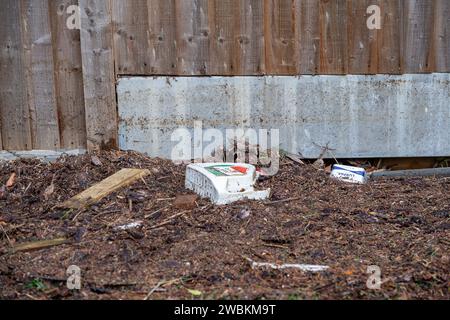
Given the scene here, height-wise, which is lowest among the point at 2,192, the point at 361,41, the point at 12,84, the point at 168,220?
→ the point at 168,220

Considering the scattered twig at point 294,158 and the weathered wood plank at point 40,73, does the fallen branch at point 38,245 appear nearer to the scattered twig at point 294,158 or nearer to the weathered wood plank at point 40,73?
the weathered wood plank at point 40,73

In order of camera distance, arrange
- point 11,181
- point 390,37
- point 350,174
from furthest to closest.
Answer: point 390,37
point 350,174
point 11,181

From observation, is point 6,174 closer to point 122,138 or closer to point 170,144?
point 122,138

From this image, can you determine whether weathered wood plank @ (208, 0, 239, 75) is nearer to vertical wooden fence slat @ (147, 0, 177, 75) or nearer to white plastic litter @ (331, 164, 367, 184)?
vertical wooden fence slat @ (147, 0, 177, 75)

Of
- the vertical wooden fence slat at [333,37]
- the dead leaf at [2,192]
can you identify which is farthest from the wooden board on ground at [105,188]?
the vertical wooden fence slat at [333,37]

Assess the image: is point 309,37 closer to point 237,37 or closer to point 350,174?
point 237,37

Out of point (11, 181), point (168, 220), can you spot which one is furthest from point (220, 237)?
point (11, 181)

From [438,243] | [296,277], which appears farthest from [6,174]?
[438,243]

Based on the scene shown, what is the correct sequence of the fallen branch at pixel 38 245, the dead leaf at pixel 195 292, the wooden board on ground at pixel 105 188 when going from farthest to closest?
1. the wooden board on ground at pixel 105 188
2. the fallen branch at pixel 38 245
3. the dead leaf at pixel 195 292

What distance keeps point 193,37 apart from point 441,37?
79.0 inches

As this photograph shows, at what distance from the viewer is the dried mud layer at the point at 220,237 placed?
264 cm

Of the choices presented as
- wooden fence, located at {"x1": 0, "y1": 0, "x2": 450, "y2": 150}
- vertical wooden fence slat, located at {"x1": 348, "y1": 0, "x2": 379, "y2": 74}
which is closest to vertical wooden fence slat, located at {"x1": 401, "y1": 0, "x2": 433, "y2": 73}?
wooden fence, located at {"x1": 0, "y1": 0, "x2": 450, "y2": 150}

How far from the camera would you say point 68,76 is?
178 inches

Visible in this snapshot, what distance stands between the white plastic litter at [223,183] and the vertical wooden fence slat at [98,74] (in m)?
0.93
